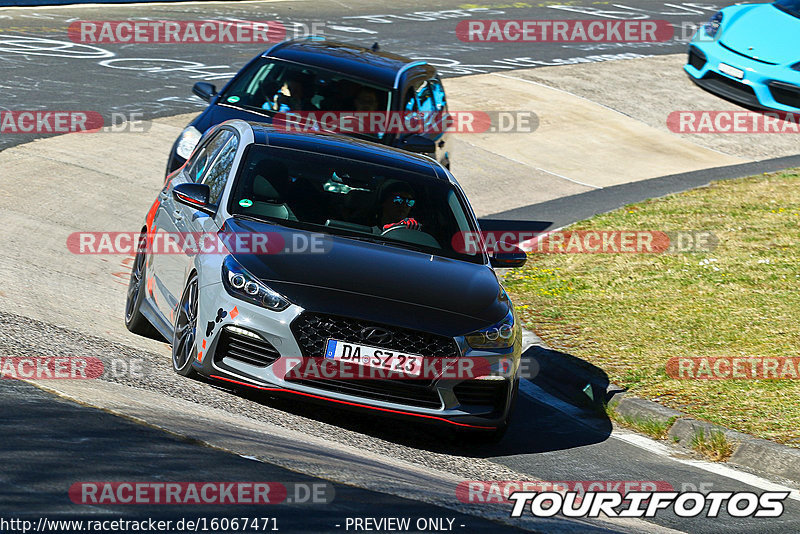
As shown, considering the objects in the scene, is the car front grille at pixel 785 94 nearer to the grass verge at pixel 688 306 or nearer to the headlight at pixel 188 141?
the grass verge at pixel 688 306

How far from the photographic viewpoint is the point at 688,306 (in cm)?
1095

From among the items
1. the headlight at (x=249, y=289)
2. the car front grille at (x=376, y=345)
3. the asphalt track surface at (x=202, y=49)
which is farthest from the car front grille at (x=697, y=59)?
the headlight at (x=249, y=289)

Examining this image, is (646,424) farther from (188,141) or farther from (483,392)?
(188,141)

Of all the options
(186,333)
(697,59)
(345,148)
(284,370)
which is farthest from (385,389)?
(697,59)

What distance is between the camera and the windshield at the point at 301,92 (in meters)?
11.6

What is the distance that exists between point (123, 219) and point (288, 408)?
5541 millimetres

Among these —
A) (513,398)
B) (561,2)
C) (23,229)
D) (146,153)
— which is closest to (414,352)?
(513,398)

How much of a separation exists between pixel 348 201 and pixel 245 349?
164 cm

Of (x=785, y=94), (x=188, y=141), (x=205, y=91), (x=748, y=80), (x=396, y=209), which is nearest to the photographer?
(x=396, y=209)

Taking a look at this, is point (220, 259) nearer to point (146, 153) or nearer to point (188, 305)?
point (188, 305)

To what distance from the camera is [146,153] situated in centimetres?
1499

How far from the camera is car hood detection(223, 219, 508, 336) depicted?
670 cm

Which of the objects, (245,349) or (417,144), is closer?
(245,349)

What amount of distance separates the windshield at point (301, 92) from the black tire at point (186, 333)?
4.65 meters
